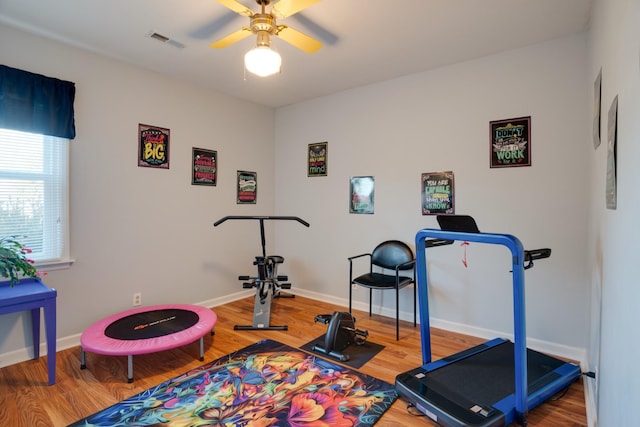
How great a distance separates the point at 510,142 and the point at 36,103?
4015 millimetres

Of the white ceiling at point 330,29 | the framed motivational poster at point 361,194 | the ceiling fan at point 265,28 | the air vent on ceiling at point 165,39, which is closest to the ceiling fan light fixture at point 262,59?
the ceiling fan at point 265,28

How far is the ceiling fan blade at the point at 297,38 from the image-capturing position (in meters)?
2.18

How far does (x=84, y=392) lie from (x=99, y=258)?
126cm

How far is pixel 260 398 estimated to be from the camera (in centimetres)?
218

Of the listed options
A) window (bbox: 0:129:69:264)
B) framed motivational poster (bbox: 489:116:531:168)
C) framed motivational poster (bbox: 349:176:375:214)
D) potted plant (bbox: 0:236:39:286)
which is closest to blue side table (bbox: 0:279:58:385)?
potted plant (bbox: 0:236:39:286)

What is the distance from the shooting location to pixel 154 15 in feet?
8.05

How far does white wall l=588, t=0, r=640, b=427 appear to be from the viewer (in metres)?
1.01

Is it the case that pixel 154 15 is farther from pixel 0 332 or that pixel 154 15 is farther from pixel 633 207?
pixel 633 207

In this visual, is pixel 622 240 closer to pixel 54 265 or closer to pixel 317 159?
pixel 317 159

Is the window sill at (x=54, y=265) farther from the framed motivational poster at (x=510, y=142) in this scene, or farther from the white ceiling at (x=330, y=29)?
the framed motivational poster at (x=510, y=142)

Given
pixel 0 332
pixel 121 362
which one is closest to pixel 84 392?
pixel 121 362

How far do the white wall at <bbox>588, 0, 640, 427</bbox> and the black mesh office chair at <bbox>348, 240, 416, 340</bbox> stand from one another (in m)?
1.71

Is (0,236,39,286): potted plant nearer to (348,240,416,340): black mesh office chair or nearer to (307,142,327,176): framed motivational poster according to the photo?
(348,240,416,340): black mesh office chair

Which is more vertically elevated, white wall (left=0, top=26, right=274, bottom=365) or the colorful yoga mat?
white wall (left=0, top=26, right=274, bottom=365)
